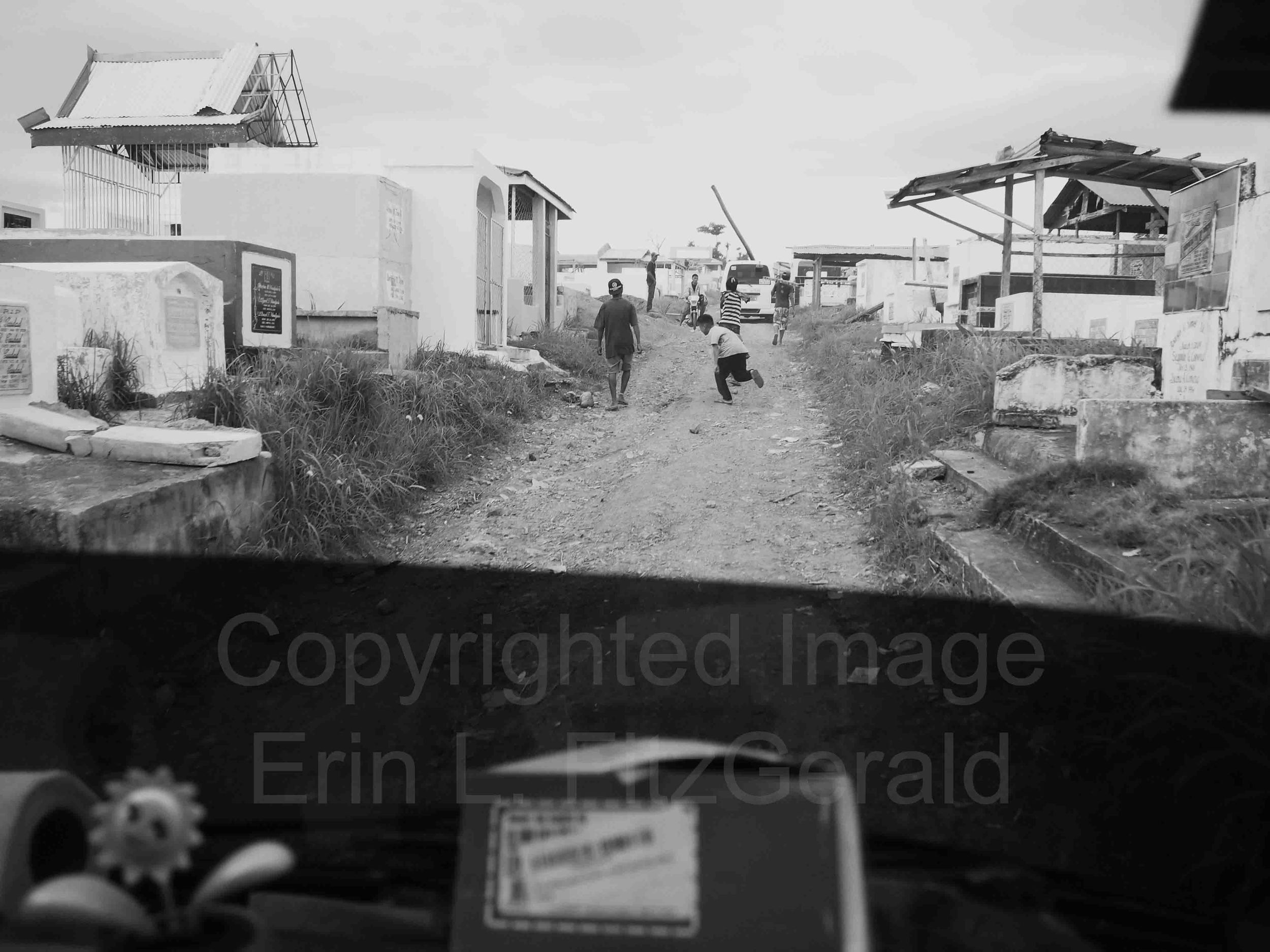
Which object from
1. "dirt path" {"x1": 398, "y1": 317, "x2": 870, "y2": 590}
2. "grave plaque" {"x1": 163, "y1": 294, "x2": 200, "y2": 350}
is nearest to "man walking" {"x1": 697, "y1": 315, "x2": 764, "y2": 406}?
"dirt path" {"x1": 398, "y1": 317, "x2": 870, "y2": 590}

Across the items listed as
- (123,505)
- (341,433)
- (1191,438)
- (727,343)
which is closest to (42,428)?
(123,505)

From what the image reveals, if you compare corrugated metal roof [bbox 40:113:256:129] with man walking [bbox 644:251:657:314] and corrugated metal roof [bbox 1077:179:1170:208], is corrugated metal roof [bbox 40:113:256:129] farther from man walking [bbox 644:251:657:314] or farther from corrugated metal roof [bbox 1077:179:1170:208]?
corrugated metal roof [bbox 1077:179:1170:208]

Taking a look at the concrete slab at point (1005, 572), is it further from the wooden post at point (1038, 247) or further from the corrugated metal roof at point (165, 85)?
the corrugated metal roof at point (165, 85)

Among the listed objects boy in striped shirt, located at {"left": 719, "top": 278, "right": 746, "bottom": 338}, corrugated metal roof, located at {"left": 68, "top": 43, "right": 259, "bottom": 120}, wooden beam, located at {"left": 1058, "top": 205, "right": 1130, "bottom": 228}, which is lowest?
boy in striped shirt, located at {"left": 719, "top": 278, "right": 746, "bottom": 338}

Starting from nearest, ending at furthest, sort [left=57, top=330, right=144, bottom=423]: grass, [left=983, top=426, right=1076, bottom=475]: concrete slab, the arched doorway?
[left=983, top=426, right=1076, bottom=475]: concrete slab → [left=57, top=330, right=144, bottom=423]: grass → the arched doorway

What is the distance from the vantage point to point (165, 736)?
13.8 feet

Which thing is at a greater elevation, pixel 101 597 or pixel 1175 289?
pixel 1175 289

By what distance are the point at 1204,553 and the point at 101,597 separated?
182 inches

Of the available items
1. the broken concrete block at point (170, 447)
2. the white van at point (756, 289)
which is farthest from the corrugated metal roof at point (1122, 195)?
the broken concrete block at point (170, 447)

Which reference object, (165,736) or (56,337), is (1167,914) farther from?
(56,337)

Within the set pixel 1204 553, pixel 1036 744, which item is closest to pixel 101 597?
pixel 1036 744

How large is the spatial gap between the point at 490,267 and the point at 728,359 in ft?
16.2

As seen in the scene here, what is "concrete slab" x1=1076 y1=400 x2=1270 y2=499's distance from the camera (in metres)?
5.18

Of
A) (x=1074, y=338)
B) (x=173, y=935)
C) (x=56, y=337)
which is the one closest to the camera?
(x=173, y=935)
